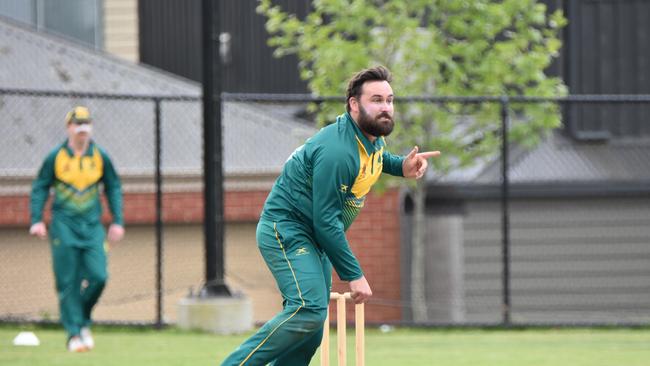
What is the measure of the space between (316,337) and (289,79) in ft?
42.8

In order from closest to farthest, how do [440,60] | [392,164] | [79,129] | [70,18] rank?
[392,164] < [79,129] < [440,60] < [70,18]

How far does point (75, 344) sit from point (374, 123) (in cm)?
506

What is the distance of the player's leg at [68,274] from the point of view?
11078 mm

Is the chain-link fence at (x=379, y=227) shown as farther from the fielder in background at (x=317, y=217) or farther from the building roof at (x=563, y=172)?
the fielder in background at (x=317, y=217)

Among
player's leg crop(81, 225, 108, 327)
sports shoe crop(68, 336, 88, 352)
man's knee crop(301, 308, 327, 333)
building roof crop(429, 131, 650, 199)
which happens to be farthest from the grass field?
building roof crop(429, 131, 650, 199)

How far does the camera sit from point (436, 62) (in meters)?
15.6

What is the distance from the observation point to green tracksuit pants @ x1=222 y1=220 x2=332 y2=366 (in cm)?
688

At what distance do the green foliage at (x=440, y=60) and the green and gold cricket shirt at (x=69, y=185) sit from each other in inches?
170

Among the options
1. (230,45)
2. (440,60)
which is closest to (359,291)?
(440,60)

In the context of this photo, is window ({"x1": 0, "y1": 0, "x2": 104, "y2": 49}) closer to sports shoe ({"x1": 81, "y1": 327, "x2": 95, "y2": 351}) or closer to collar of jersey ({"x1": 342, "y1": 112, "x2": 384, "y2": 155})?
sports shoe ({"x1": 81, "y1": 327, "x2": 95, "y2": 351})

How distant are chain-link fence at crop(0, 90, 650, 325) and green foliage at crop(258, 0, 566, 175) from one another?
0.28m

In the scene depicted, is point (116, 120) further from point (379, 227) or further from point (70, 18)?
Result: point (379, 227)

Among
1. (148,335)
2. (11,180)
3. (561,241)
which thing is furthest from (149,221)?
(561,241)

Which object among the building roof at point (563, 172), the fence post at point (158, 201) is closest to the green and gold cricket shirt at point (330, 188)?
the fence post at point (158, 201)
